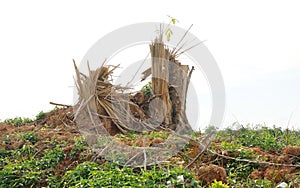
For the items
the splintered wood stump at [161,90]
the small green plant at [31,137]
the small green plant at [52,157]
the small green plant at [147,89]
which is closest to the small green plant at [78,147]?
the small green plant at [52,157]

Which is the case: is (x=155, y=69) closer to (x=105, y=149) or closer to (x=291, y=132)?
(x=291, y=132)

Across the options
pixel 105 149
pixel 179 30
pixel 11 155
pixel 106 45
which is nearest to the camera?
pixel 105 149

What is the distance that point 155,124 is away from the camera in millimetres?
7875

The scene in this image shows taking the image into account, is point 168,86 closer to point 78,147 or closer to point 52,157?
point 78,147

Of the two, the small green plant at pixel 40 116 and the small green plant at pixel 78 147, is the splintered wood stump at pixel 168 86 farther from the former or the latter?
the small green plant at pixel 78 147

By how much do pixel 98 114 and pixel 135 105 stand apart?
803mm

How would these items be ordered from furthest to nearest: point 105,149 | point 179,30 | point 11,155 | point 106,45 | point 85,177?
1. point 179,30
2. point 106,45
3. point 11,155
4. point 105,149
5. point 85,177

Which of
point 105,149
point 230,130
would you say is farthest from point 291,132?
point 105,149

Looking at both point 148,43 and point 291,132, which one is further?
point 148,43

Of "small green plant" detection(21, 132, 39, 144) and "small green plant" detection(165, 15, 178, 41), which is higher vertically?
"small green plant" detection(165, 15, 178, 41)

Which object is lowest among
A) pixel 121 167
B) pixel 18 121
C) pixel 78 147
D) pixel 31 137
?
pixel 121 167

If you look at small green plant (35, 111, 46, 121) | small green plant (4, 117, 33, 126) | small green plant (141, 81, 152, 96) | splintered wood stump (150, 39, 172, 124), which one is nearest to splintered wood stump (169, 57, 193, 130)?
splintered wood stump (150, 39, 172, 124)

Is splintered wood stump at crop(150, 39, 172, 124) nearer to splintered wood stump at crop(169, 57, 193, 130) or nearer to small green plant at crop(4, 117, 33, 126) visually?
splintered wood stump at crop(169, 57, 193, 130)

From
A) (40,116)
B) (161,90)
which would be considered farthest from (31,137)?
(161,90)
